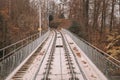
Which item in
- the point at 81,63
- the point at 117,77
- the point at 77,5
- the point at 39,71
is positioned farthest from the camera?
the point at 77,5

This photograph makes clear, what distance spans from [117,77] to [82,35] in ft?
127

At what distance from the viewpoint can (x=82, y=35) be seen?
176ft

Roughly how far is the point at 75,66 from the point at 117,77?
8867mm

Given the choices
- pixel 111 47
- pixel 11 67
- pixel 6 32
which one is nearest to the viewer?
pixel 11 67

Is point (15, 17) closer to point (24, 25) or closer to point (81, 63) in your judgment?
point (24, 25)

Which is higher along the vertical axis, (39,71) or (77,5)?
(77,5)

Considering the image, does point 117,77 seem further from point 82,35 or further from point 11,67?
point 82,35

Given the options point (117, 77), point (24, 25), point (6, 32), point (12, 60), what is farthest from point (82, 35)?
point (117, 77)

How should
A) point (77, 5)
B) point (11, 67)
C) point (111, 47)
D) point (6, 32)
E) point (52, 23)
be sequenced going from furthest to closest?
point (52, 23) < point (77, 5) < point (6, 32) < point (111, 47) < point (11, 67)

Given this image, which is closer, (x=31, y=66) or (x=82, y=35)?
(x=31, y=66)

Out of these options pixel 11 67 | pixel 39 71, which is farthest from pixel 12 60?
pixel 39 71

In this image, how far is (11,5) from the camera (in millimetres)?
68250

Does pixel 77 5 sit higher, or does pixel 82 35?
pixel 77 5

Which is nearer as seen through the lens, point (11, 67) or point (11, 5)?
point (11, 67)
